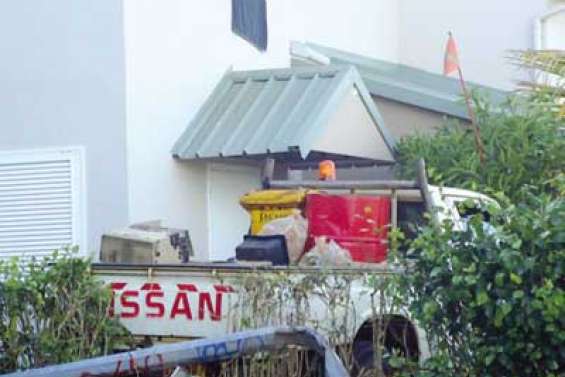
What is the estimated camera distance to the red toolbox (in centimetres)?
973

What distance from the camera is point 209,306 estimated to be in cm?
827

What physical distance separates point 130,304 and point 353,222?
237cm

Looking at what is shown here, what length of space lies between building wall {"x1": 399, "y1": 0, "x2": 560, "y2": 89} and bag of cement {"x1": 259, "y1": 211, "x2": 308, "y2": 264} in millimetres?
10998

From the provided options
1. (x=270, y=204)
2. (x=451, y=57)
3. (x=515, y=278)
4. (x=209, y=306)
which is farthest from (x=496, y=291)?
(x=451, y=57)

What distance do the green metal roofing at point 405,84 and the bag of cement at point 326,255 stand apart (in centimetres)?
605

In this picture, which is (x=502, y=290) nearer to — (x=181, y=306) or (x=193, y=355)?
(x=193, y=355)

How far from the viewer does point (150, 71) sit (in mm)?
12242

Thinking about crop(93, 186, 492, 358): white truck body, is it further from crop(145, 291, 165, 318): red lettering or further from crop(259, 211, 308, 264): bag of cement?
crop(259, 211, 308, 264): bag of cement

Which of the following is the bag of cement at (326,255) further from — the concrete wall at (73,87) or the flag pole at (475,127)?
the flag pole at (475,127)

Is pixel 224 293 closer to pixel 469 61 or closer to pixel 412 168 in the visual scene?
pixel 412 168

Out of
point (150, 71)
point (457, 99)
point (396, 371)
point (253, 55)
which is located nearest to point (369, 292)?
point (396, 371)

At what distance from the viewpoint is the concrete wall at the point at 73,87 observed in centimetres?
1189

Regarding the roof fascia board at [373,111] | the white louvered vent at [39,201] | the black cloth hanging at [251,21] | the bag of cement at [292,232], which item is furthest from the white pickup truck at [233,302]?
the black cloth hanging at [251,21]

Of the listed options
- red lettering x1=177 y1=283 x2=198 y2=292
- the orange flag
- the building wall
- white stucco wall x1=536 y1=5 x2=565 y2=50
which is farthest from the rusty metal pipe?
white stucco wall x1=536 y1=5 x2=565 y2=50
